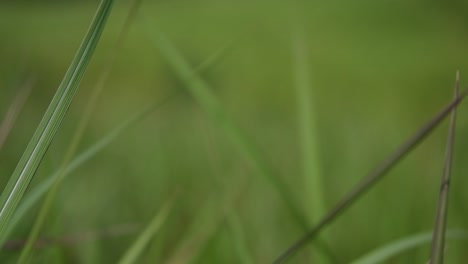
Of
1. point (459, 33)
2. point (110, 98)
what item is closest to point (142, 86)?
point (110, 98)

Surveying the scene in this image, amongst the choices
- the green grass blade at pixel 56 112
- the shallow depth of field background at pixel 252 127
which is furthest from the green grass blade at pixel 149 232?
the green grass blade at pixel 56 112

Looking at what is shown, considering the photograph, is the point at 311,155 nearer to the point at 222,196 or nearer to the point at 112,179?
the point at 222,196

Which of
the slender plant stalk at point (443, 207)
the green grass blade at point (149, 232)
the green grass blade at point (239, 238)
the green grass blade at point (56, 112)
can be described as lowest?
the green grass blade at point (239, 238)

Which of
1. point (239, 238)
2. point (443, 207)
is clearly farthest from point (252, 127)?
point (443, 207)

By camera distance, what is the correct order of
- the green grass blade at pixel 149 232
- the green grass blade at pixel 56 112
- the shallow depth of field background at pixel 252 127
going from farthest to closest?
the shallow depth of field background at pixel 252 127
the green grass blade at pixel 149 232
the green grass blade at pixel 56 112

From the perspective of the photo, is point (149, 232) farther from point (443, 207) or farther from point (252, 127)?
point (252, 127)

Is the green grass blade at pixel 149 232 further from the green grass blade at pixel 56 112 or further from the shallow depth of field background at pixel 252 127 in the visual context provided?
the green grass blade at pixel 56 112

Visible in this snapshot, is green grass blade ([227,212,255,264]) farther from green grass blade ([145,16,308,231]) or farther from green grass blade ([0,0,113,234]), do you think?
→ green grass blade ([0,0,113,234])
